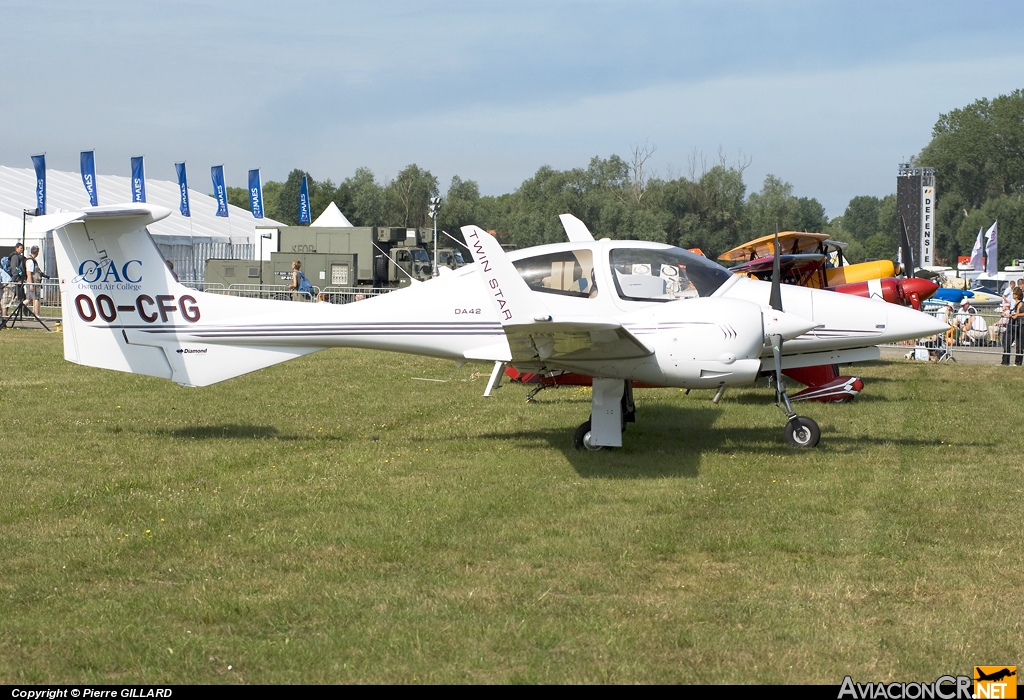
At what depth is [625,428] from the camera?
35.1 feet

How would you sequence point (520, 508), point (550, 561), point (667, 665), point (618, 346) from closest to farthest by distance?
point (667, 665) < point (550, 561) < point (520, 508) < point (618, 346)

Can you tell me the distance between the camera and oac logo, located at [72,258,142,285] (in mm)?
9703

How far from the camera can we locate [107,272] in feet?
32.1

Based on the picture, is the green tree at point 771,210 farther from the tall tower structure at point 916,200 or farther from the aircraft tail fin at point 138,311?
the aircraft tail fin at point 138,311

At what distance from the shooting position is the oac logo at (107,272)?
970cm

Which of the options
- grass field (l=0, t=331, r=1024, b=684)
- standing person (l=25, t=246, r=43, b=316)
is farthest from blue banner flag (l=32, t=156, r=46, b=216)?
grass field (l=0, t=331, r=1024, b=684)

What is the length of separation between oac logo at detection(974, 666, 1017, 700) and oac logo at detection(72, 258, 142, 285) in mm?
8685

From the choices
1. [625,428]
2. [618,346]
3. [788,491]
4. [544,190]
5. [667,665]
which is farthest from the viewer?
[544,190]

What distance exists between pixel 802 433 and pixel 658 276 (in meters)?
2.22

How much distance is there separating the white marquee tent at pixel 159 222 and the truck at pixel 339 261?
4.42 m

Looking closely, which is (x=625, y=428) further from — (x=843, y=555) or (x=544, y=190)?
(x=544, y=190)

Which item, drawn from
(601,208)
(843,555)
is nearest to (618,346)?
(843,555)

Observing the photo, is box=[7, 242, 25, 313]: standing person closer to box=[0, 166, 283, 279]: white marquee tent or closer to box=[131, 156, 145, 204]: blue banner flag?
box=[0, 166, 283, 279]: white marquee tent

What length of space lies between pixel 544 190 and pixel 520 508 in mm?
55025
